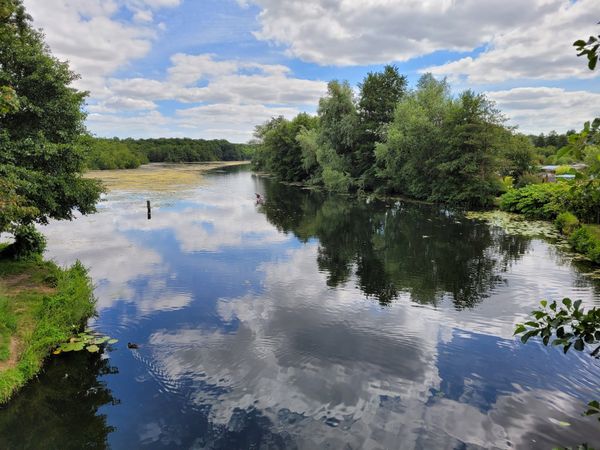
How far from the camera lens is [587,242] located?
1991cm

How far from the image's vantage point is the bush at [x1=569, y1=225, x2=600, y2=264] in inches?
736

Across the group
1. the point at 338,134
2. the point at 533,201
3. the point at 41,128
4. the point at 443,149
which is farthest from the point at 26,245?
the point at 338,134

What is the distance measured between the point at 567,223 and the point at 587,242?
5577 millimetres

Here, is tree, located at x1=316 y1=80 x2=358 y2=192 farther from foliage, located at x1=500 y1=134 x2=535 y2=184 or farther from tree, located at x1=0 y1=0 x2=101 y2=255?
tree, located at x1=0 y1=0 x2=101 y2=255

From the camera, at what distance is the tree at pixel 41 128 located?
45.2 ft

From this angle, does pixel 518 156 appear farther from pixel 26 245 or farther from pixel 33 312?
pixel 33 312

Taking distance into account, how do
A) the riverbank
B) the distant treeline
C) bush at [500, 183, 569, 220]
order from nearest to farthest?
bush at [500, 183, 569, 220]
the riverbank
the distant treeline

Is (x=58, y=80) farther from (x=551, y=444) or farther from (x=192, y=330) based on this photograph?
(x=551, y=444)

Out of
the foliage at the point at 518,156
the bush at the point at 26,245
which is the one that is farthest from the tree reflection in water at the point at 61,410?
the foliage at the point at 518,156

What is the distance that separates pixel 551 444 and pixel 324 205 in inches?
1368

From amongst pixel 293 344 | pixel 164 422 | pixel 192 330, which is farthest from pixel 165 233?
pixel 164 422

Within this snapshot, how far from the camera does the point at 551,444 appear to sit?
7.78 metres

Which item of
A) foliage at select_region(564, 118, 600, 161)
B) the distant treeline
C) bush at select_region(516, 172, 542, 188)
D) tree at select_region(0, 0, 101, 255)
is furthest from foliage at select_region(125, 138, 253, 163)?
foliage at select_region(564, 118, 600, 161)

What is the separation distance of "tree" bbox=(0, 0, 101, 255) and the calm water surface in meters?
3.98
